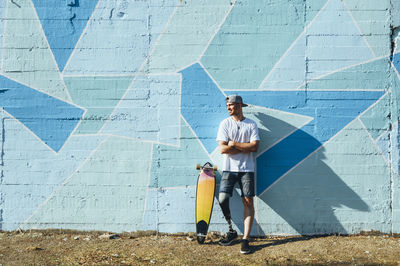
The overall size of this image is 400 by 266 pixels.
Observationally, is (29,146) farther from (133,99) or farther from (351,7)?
(351,7)

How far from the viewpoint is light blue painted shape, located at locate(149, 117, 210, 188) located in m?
4.89

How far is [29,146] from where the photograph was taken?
4.96 metres

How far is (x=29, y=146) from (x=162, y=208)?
6.64 ft

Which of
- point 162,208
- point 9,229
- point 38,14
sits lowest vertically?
point 9,229

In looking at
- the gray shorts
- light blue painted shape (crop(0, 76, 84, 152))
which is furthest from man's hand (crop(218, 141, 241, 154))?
Answer: light blue painted shape (crop(0, 76, 84, 152))

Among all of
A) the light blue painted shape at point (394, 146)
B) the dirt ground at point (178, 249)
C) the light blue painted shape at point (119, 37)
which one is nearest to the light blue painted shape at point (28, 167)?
the dirt ground at point (178, 249)

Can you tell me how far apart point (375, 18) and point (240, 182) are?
9.42ft

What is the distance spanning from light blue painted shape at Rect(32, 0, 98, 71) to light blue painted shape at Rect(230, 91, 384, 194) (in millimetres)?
2412

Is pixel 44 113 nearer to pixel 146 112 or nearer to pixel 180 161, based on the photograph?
pixel 146 112

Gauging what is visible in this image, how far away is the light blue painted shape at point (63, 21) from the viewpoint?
4902mm

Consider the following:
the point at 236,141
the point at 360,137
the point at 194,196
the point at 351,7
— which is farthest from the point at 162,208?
the point at 351,7

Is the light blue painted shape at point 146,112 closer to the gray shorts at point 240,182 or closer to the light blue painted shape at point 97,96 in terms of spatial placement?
the light blue painted shape at point 97,96

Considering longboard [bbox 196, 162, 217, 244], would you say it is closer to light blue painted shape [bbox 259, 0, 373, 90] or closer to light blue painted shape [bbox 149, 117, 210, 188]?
light blue painted shape [bbox 149, 117, 210, 188]

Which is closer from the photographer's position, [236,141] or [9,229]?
[236,141]
